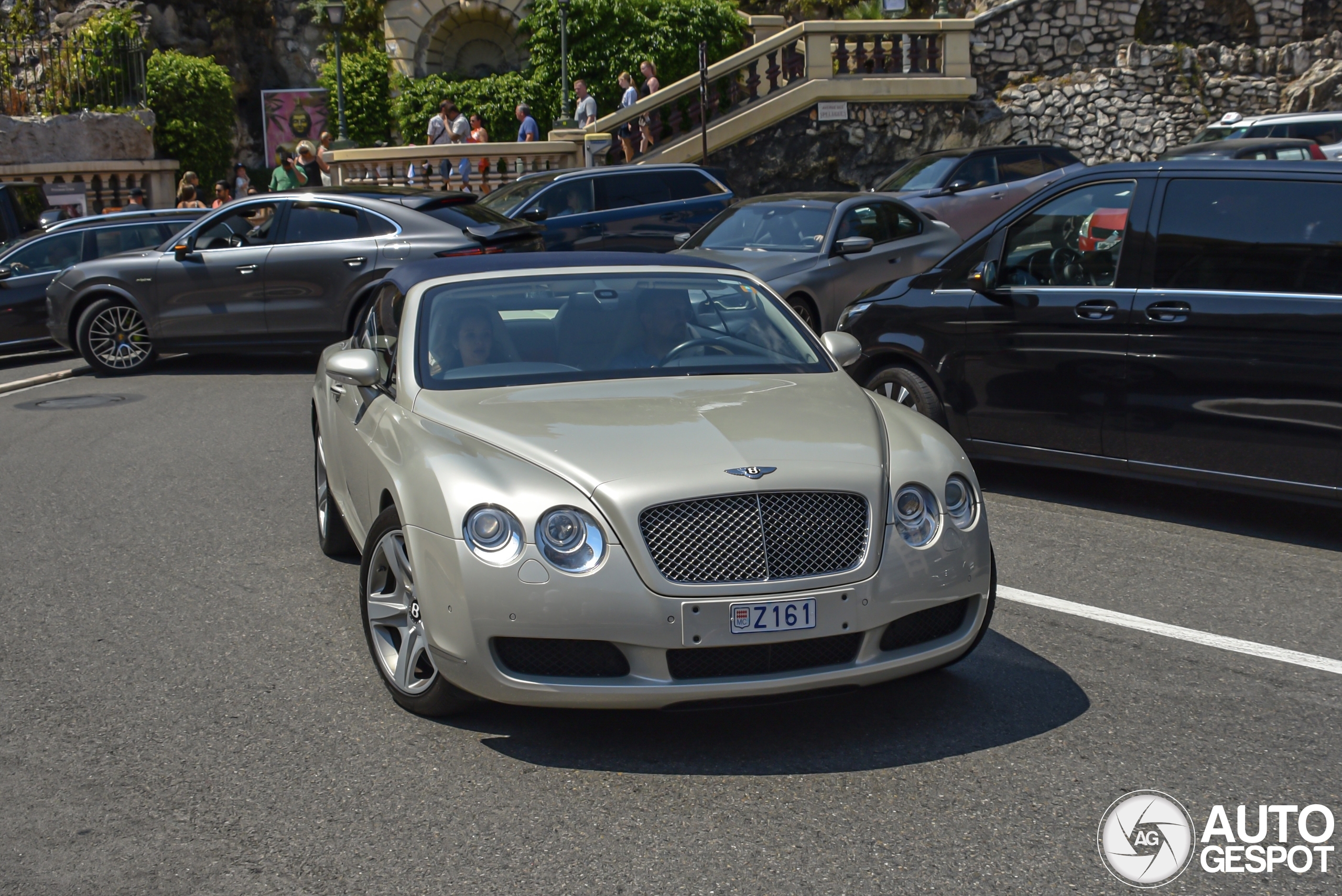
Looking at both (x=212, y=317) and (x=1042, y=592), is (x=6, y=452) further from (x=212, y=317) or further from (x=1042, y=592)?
(x=1042, y=592)

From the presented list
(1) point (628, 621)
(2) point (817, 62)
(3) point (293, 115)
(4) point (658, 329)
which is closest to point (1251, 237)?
(4) point (658, 329)

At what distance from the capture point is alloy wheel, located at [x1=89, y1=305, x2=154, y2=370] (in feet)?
47.1

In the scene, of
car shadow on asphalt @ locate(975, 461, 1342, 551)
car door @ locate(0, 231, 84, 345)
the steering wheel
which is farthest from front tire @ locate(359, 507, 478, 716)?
car door @ locate(0, 231, 84, 345)

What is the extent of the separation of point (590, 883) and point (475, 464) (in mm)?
1404

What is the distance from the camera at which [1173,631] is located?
5449 mm

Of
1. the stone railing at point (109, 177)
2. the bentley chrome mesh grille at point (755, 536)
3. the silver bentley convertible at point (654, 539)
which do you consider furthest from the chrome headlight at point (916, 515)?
the stone railing at point (109, 177)

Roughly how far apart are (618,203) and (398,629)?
14.4 metres

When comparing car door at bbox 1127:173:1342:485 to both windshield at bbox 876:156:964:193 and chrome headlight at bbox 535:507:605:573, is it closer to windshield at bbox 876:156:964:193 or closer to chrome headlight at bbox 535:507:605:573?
chrome headlight at bbox 535:507:605:573

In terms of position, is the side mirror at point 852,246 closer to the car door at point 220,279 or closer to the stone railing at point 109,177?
the car door at point 220,279

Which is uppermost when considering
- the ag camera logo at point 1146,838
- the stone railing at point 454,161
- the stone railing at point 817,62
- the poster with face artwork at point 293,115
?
the poster with face artwork at point 293,115

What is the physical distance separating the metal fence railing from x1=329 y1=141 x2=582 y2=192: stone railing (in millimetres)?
4679

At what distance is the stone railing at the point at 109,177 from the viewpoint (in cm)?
2625

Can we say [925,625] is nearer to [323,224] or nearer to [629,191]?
[323,224]

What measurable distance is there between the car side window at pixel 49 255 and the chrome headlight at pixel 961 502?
1387 cm
